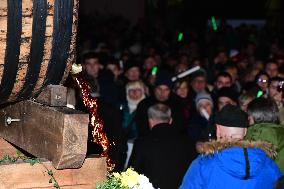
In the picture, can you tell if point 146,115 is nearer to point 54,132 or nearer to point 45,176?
point 45,176

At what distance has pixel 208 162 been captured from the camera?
473 cm

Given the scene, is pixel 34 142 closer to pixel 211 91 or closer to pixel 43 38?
pixel 43 38

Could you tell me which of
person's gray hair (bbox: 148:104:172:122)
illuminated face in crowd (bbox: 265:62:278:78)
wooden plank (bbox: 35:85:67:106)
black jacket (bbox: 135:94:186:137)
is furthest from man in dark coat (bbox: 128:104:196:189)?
illuminated face in crowd (bbox: 265:62:278:78)

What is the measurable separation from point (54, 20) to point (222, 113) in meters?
3.06

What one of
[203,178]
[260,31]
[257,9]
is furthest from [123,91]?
[257,9]

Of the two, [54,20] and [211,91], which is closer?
[54,20]

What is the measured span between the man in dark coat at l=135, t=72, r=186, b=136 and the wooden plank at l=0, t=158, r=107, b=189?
556 cm

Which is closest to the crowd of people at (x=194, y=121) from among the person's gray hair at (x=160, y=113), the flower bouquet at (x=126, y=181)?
the person's gray hair at (x=160, y=113)

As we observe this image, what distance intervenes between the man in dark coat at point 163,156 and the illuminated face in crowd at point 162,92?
301cm

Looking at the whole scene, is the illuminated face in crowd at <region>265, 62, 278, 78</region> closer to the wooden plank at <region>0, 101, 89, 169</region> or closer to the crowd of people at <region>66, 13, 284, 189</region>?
the crowd of people at <region>66, 13, 284, 189</region>

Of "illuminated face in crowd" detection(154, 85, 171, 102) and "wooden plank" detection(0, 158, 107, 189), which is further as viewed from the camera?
"illuminated face in crowd" detection(154, 85, 171, 102)

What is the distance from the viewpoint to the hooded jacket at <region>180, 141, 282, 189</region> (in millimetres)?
4637

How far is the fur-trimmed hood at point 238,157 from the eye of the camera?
463 centimetres

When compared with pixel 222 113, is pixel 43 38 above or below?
above
